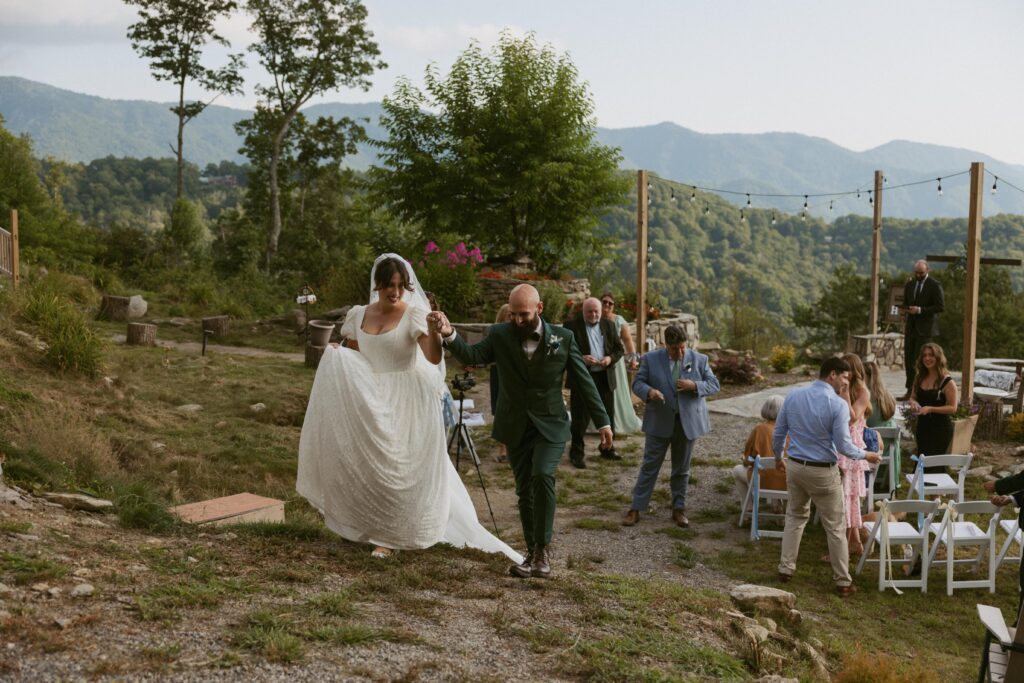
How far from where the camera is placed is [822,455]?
6613 mm

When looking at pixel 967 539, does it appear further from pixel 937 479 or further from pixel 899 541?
pixel 937 479

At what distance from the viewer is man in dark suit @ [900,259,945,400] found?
13.2 meters

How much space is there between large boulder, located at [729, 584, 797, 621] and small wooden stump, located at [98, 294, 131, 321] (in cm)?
1598

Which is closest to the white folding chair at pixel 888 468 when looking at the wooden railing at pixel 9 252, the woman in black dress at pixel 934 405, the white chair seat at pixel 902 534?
the woman in black dress at pixel 934 405

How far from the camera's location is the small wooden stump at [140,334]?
51.0 feet

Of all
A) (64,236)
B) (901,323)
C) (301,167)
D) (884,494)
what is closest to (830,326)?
(901,323)

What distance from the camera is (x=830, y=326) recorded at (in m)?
40.0

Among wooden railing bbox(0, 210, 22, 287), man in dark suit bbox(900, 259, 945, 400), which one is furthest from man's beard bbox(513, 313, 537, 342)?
wooden railing bbox(0, 210, 22, 287)

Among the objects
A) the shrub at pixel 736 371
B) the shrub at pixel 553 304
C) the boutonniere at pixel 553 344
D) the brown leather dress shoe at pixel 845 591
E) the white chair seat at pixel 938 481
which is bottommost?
the brown leather dress shoe at pixel 845 591

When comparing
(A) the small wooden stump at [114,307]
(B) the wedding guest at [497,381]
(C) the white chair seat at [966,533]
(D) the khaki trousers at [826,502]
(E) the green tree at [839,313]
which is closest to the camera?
(D) the khaki trousers at [826,502]

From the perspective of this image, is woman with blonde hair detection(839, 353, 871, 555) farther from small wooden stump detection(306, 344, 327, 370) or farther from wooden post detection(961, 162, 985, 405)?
small wooden stump detection(306, 344, 327, 370)

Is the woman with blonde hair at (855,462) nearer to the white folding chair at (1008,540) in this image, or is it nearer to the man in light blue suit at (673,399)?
the white folding chair at (1008,540)

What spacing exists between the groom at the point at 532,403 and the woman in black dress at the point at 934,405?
4.72 meters

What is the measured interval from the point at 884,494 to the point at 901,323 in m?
14.1
